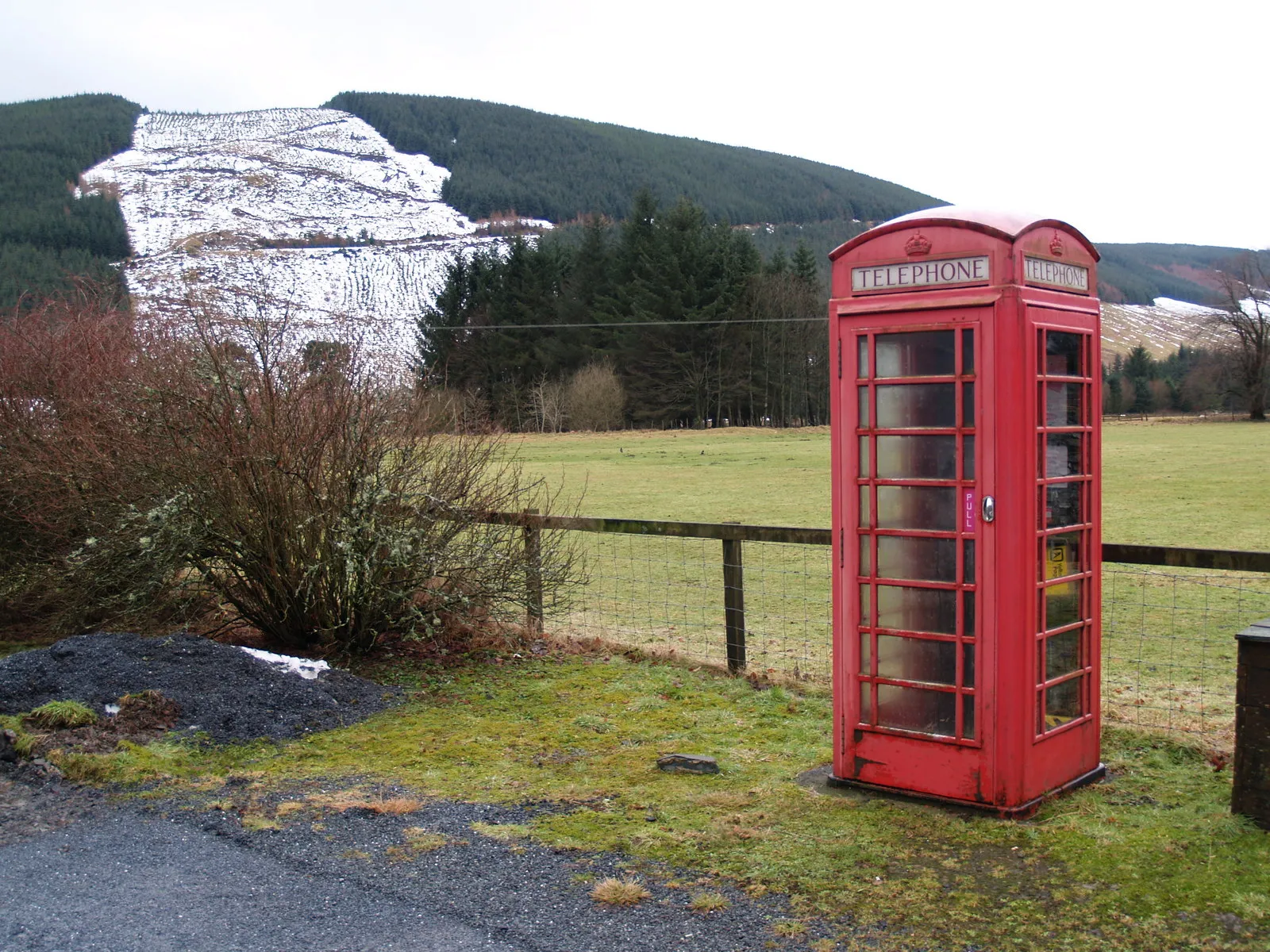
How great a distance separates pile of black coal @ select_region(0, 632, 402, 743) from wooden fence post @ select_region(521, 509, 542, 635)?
5.48 ft

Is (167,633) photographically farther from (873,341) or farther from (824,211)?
(824,211)

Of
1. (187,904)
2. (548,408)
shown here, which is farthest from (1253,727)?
(548,408)

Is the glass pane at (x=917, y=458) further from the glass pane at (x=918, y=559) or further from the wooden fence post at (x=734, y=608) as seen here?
the wooden fence post at (x=734, y=608)

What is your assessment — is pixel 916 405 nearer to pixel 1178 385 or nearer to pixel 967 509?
pixel 967 509

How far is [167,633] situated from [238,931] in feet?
16.5

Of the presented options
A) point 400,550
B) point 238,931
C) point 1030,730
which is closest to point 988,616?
point 1030,730

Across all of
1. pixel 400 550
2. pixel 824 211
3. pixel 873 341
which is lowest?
pixel 400 550

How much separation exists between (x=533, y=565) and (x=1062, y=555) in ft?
14.5

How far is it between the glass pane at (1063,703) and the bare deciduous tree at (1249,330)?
287 feet

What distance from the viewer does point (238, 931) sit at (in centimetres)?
369

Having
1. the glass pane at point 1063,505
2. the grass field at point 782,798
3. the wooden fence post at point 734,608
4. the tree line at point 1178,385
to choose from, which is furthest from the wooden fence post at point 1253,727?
the tree line at point 1178,385

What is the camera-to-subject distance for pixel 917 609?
4.88 m

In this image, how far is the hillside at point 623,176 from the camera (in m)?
160

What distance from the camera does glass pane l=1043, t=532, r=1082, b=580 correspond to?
479cm
